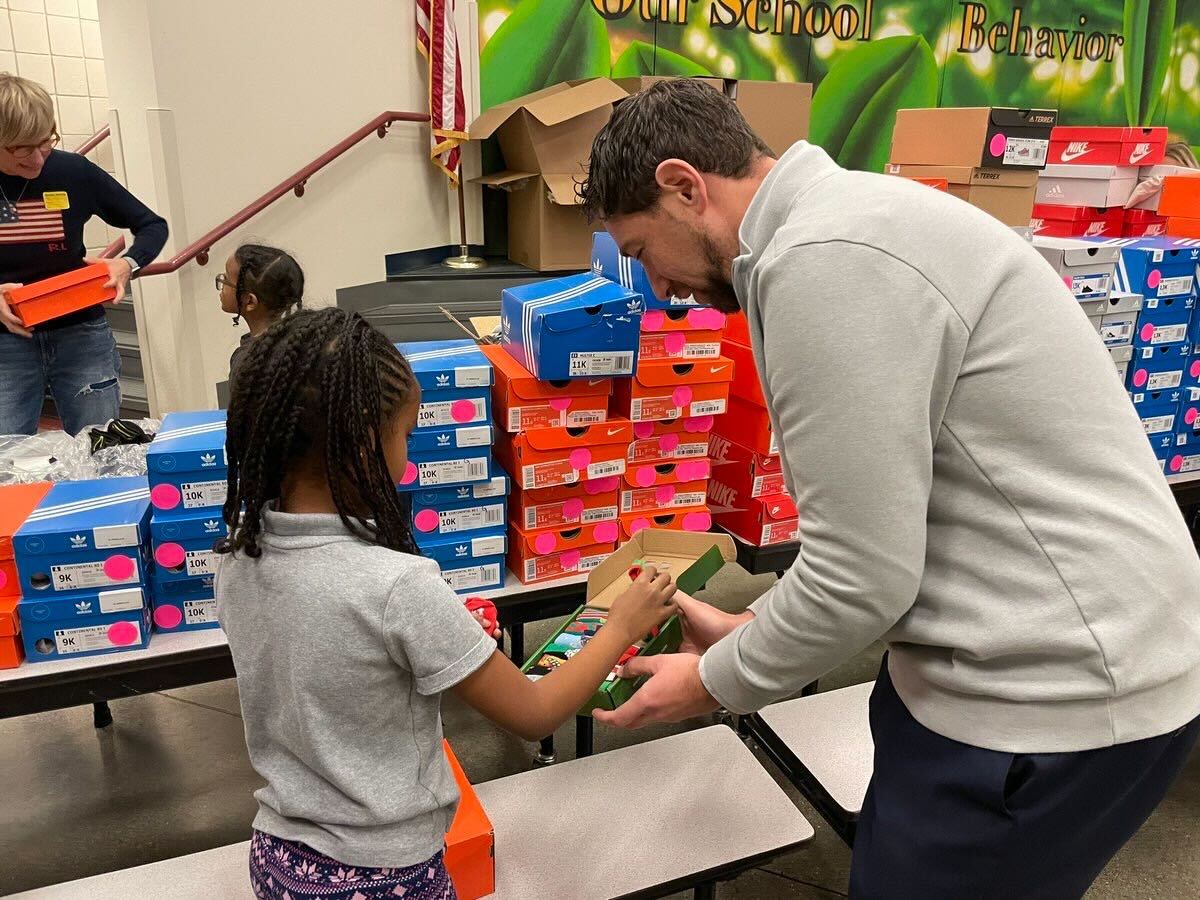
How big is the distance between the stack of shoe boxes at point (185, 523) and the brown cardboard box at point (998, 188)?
2.78 metres

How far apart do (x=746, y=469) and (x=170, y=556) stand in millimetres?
1244

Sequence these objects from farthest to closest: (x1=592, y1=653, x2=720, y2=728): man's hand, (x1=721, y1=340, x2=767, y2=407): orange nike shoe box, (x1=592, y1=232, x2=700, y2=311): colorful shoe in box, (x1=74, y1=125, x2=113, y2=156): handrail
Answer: (x1=74, y1=125, x2=113, y2=156): handrail, (x1=721, y1=340, x2=767, y2=407): orange nike shoe box, (x1=592, y1=232, x2=700, y2=311): colorful shoe in box, (x1=592, y1=653, x2=720, y2=728): man's hand

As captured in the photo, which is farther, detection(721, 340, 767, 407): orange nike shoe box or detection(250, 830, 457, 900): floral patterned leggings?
detection(721, 340, 767, 407): orange nike shoe box

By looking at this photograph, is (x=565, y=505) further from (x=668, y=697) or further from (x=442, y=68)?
(x=442, y=68)

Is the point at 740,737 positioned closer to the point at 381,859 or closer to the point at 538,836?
the point at 538,836

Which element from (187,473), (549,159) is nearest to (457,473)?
(187,473)

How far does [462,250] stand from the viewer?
474 cm

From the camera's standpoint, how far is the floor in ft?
6.97

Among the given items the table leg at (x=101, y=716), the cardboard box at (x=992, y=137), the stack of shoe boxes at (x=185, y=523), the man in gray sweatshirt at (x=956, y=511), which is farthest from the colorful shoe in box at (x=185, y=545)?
the cardboard box at (x=992, y=137)

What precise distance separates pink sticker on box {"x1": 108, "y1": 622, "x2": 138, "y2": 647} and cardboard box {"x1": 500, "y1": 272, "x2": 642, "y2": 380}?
87cm

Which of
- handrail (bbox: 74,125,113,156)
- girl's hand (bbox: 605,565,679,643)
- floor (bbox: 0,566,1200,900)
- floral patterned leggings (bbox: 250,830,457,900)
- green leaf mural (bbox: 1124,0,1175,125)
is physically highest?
green leaf mural (bbox: 1124,0,1175,125)

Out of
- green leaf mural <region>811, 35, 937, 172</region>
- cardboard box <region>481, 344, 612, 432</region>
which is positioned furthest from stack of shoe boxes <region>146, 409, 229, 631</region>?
green leaf mural <region>811, 35, 937, 172</region>

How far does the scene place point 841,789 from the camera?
1.58m

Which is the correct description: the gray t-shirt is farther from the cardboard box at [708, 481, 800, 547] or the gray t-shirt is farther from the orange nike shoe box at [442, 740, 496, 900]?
the cardboard box at [708, 481, 800, 547]
